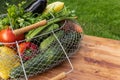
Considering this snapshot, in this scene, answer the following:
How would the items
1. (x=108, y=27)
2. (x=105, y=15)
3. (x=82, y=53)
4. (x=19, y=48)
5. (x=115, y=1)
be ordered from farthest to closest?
(x=115, y=1), (x=105, y=15), (x=108, y=27), (x=82, y=53), (x=19, y=48)

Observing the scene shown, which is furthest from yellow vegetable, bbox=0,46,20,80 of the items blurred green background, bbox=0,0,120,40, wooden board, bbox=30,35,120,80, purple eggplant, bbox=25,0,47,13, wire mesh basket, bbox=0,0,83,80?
blurred green background, bbox=0,0,120,40

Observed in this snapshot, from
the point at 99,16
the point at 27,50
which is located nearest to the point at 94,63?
the point at 27,50

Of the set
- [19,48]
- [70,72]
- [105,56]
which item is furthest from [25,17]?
[105,56]

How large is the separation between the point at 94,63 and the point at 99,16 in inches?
73.3

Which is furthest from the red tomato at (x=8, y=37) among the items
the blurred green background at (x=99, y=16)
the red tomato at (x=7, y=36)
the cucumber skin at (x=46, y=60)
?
the blurred green background at (x=99, y=16)

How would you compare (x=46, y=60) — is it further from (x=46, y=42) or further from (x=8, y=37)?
(x=8, y=37)

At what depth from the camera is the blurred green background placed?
9.63 feet

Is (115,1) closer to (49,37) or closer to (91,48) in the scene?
(91,48)

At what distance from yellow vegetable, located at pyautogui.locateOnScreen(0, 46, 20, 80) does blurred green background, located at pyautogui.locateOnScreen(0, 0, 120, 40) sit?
1.32 m

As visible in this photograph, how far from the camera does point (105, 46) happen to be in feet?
5.11

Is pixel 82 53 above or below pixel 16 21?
below

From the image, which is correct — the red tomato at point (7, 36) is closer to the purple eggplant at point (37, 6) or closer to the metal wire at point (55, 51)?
the metal wire at point (55, 51)

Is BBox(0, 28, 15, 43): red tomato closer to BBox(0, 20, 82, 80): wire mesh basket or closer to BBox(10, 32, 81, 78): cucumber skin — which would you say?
BBox(0, 20, 82, 80): wire mesh basket

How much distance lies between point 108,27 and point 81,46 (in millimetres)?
1483
